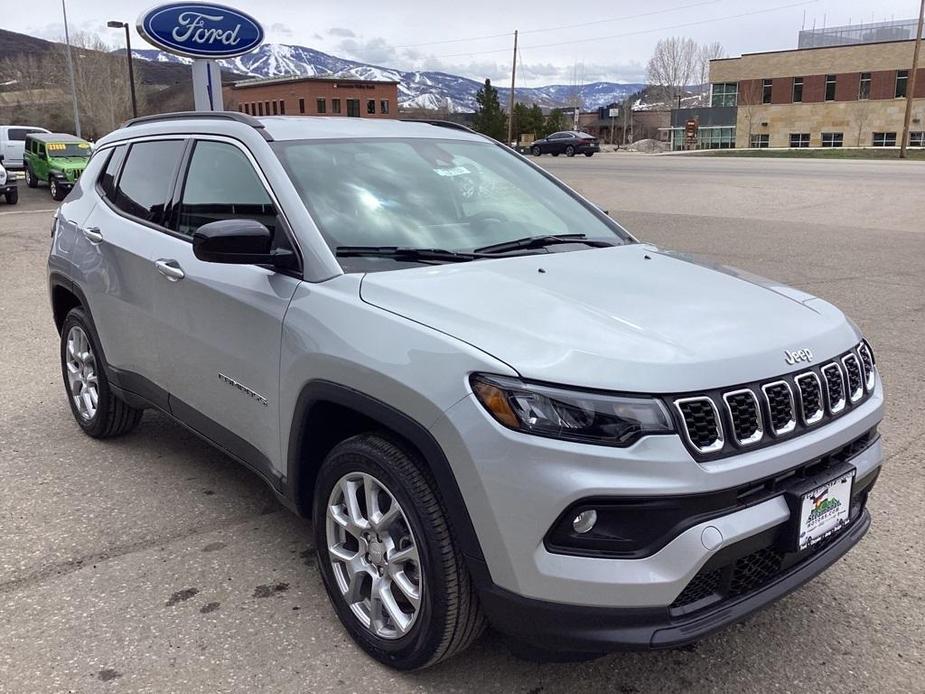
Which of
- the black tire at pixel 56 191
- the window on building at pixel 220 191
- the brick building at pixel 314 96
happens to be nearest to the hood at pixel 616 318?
the window on building at pixel 220 191

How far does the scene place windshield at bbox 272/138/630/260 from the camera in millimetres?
3150

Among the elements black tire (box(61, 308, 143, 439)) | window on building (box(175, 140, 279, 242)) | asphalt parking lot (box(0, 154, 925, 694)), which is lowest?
asphalt parking lot (box(0, 154, 925, 694))

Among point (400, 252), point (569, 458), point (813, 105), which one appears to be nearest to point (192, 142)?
point (400, 252)

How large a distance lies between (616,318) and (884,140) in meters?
76.4

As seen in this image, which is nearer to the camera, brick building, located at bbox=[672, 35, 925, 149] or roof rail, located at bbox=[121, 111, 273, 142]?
roof rail, located at bbox=[121, 111, 273, 142]

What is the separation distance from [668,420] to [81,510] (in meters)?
2.96

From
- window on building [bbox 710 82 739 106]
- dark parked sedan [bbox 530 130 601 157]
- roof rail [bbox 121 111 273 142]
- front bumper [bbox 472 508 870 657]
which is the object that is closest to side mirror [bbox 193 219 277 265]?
roof rail [bbox 121 111 273 142]

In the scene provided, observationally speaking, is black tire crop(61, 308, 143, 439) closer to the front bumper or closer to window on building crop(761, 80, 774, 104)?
the front bumper

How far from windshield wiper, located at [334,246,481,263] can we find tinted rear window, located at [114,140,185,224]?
137cm

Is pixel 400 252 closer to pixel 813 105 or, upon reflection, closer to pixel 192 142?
pixel 192 142

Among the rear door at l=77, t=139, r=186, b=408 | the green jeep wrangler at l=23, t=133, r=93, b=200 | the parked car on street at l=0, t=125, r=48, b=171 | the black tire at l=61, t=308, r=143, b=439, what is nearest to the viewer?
the rear door at l=77, t=139, r=186, b=408

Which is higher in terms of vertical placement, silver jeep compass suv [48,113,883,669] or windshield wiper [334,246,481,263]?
windshield wiper [334,246,481,263]

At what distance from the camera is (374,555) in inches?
107

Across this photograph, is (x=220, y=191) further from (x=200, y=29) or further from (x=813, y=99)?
(x=813, y=99)
